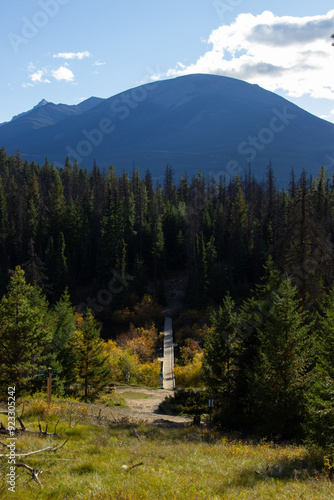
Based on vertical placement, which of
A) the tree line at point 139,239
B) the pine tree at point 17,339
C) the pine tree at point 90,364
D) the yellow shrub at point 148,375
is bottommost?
the yellow shrub at point 148,375

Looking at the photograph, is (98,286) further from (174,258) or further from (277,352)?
(277,352)

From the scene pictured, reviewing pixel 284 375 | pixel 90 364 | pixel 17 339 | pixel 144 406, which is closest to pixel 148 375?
pixel 144 406

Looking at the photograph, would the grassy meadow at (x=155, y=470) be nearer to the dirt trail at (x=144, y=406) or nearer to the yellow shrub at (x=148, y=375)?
the dirt trail at (x=144, y=406)

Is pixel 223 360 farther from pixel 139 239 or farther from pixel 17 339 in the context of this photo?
pixel 139 239

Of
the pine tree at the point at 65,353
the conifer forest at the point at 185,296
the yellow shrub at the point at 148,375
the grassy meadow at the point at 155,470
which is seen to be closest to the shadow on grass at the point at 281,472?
the grassy meadow at the point at 155,470

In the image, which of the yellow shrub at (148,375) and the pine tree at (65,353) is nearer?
the pine tree at (65,353)

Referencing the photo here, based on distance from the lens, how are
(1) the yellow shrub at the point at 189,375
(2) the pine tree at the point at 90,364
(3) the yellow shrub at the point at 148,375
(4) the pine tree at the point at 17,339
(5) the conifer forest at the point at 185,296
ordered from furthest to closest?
(3) the yellow shrub at the point at 148,375
(1) the yellow shrub at the point at 189,375
(2) the pine tree at the point at 90,364
(4) the pine tree at the point at 17,339
(5) the conifer forest at the point at 185,296

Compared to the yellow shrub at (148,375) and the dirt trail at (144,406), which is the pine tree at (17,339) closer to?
the dirt trail at (144,406)

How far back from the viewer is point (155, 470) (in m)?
9.63

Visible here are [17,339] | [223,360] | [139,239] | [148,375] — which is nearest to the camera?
[17,339]

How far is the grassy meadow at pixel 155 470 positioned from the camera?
8.03m

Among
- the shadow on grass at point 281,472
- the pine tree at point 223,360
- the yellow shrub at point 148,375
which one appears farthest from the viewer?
the yellow shrub at point 148,375

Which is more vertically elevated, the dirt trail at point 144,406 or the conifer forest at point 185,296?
the conifer forest at point 185,296

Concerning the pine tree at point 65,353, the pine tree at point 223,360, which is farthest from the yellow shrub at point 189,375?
the pine tree at point 223,360
